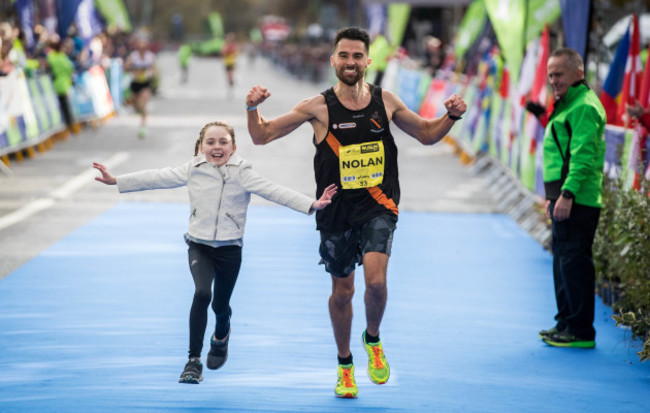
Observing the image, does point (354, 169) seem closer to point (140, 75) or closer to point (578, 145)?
point (578, 145)

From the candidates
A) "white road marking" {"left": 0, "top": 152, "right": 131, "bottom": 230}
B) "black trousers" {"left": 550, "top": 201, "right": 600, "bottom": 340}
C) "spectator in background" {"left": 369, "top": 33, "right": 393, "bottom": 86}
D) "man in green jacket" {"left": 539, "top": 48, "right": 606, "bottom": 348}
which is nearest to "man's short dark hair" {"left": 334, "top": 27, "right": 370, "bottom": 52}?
"man in green jacket" {"left": 539, "top": 48, "right": 606, "bottom": 348}

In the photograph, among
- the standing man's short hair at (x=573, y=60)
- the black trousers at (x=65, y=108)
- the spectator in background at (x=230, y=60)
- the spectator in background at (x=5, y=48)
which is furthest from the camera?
the spectator in background at (x=230, y=60)

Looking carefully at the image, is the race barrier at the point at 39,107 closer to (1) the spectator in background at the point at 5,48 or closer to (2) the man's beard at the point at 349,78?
(1) the spectator in background at the point at 5,48

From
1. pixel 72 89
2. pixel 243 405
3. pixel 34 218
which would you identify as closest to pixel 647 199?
pixel 243 405

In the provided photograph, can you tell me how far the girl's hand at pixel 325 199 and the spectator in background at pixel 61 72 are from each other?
16.7 meters

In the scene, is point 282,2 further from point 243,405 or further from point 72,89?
→ point 243,405

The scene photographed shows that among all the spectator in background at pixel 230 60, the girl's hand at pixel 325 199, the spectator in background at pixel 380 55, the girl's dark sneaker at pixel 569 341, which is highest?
the girl's hand at pixel 325 199

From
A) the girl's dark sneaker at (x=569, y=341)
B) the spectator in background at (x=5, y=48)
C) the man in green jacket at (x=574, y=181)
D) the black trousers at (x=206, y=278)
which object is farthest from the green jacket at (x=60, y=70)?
the black trousers at (x=206, y=278)

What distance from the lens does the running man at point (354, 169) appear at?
5711mm

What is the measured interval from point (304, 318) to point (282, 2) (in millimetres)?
105032

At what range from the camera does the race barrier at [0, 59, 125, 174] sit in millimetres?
16609

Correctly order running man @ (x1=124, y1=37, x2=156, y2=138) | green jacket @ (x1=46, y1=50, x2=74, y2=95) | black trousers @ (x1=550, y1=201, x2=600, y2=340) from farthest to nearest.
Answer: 1. running man @ (x1=124, y1=37, x2=156, y2=138)
2. green jacket @ (x1=46, y1=50, x2=74, y2=95)
3. black trousers @ (x1=550, y1=201, x2=600, y2=340)

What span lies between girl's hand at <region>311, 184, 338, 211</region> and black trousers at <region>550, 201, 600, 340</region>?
208cm

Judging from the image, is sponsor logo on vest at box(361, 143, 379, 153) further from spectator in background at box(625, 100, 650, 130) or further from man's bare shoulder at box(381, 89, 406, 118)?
spectator in background at box(625, 100, 650, 130)
